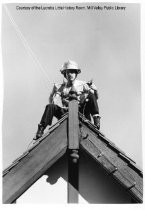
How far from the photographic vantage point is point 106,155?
533 cm

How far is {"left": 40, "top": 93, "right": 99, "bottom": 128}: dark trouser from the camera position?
636cm

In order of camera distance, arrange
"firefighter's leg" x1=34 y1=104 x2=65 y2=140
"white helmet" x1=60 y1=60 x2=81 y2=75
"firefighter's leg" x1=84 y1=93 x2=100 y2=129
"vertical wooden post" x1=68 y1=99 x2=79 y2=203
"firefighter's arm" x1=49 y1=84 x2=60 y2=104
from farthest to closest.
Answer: "white helmet" x1=60 y1=60 x2=81 y2=75 → "firefighter's arm" x1=49 y1=84 x2=60 y2=104 → "firefighter's leg" x1=84 y1=93 x2=100 y2=129 → "firefighter's leg" x1=34 y1=104 x2=65 y2=140 → "vertical wooden post" x1=68 y1=99 x2=79 y2=203

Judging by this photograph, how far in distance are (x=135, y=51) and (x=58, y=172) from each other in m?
2.31

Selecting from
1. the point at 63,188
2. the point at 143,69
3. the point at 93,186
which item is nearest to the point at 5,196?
the point at 63,188

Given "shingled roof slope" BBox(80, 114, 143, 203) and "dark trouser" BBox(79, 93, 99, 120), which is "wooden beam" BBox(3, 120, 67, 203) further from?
"dark trouser" BBox(79, 93, 99, 120)

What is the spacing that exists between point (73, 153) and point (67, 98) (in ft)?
6.07

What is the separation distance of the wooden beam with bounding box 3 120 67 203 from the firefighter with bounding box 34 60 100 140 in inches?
35.3

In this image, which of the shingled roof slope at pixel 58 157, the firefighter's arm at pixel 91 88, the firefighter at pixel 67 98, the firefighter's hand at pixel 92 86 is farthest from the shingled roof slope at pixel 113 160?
the firefighter's hand at pixel 92 86

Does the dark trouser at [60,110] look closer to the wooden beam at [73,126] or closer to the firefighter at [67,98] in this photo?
the firefighter at [67,98]

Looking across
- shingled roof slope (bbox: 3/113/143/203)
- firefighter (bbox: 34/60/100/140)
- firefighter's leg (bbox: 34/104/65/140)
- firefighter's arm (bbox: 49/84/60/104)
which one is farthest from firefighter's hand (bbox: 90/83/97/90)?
shingled roof slope (bbox: 3/113/143/203)

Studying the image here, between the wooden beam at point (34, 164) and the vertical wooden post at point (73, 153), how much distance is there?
0.07m

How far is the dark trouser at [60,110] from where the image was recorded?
636 cm

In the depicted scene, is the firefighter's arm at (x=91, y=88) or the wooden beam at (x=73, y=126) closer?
the wooden beam at (x=73, y=126)

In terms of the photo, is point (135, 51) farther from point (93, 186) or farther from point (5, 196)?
point (5, 196)
